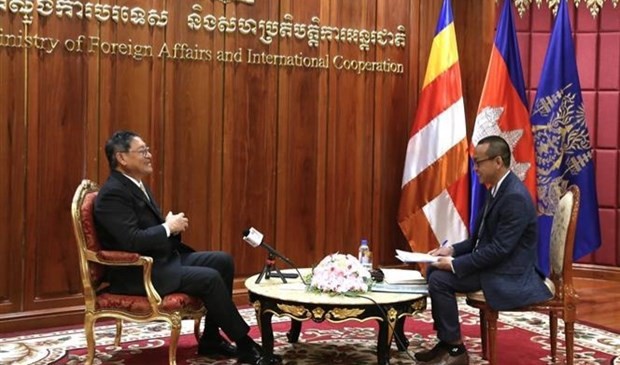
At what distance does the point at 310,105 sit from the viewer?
6223 mm

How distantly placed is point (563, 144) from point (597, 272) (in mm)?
1807

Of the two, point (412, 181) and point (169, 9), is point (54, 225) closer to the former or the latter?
point (169, 9)

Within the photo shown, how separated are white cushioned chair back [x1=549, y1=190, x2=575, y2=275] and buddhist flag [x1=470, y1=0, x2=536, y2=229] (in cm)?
174

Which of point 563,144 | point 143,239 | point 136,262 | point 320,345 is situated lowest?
point 320,345

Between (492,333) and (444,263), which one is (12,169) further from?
(492,333)

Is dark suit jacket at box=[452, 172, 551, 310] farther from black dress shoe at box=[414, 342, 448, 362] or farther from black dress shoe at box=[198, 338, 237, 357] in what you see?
black dress shoe at box=[198, 338, 237, 357]

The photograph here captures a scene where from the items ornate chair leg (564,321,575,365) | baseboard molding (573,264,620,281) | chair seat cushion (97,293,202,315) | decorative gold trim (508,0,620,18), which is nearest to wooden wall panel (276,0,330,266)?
chair seat cushion (97,293,202,315)

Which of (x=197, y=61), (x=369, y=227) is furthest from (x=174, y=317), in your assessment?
(x=369, y=227)

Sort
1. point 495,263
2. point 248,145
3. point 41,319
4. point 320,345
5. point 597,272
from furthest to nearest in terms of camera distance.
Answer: point 597,272 → point 248,145 → point 41,319 → point 320,345 → point 495,263

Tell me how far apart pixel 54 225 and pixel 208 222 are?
3.64ft

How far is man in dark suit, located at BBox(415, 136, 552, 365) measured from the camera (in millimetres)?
4188

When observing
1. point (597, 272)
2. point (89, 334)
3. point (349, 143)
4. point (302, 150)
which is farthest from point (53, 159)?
point (597, 272)

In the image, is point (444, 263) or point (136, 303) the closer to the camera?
point (136, 303)

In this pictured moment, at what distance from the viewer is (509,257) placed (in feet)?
13.9
